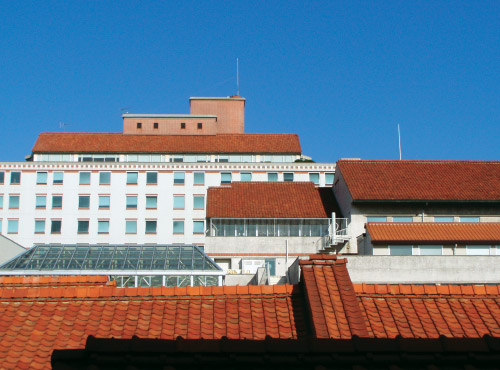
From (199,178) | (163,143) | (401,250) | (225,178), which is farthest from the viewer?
(163,143)

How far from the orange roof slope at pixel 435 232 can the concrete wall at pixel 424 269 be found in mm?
5098

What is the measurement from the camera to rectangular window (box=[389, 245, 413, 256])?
45.6 metres

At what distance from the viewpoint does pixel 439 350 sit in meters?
10.8

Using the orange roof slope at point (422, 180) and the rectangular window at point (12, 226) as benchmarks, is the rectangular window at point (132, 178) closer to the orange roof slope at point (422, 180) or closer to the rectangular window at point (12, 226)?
the rectangular window at point (12, 226)

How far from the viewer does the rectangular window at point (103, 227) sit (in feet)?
243

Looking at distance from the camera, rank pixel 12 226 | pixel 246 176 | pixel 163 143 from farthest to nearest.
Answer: pixel 163 143
pixel 246 176
pixel 12 226

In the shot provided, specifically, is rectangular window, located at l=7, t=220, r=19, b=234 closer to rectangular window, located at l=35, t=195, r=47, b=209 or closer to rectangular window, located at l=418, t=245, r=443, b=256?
rectangular window, located at l=35, t=195, r=47, b=209

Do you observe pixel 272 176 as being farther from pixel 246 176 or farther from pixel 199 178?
pixel 199 178

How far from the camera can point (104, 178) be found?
247ft

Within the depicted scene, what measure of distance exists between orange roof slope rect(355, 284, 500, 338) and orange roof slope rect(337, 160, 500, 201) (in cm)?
3527

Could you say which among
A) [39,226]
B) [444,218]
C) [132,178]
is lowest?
[444,218]

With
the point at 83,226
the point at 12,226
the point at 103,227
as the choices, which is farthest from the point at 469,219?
the point at 12,226

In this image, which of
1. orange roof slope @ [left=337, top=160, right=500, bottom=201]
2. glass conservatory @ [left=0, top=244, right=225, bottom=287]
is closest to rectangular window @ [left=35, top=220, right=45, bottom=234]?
glass conservatory @ [left=0, top=244, right=225, bottom=287]

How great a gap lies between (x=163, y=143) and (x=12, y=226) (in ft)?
67.3
